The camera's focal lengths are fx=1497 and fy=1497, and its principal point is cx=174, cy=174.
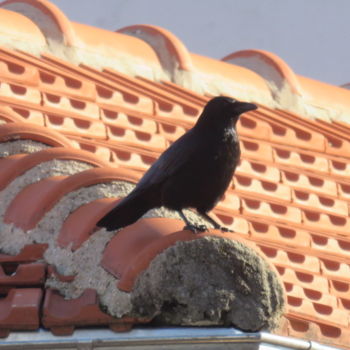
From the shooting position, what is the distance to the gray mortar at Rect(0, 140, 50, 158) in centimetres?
572

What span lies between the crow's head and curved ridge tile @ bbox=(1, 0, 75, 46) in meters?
2.28

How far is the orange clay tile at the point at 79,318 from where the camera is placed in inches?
169

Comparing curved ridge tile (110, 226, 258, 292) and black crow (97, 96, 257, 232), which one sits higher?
black crow (97, 96, 257, 232)

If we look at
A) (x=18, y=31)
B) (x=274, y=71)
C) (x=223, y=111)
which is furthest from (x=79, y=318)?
(x=274, y=71)

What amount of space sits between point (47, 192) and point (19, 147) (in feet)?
2.22

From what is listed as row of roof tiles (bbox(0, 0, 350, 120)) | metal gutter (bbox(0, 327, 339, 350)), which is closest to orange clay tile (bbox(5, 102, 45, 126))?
row of roof tiles (bbox(0, 0, 350, 120))

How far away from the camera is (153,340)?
4.21m

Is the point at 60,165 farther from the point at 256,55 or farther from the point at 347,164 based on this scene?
the point at 256,55

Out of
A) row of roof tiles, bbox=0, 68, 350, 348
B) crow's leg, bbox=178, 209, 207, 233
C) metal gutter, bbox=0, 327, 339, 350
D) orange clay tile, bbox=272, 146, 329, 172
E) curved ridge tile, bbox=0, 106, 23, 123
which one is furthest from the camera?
orange clay tile, bbox=272, 146, 329, 172

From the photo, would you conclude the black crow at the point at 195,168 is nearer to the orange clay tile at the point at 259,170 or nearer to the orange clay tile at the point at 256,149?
the orange clay tile at the point at 259,170

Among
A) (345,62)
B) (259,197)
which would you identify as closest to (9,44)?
(259,197)

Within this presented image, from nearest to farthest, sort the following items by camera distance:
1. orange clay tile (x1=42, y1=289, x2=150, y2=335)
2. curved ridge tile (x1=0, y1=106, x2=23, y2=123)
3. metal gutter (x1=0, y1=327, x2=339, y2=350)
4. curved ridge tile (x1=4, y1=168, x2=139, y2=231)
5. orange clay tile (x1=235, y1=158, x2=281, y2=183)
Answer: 1. metal gutter (x1=0, y1=327, x2=339, y2=350)
2. orange clay tile (x1=42, y1=289, x2=150, y2=335)
3. curved ridge tile (x1=4, y1=168, x2=139, y2=231)
4. curved ridge tile (x1=0, y1=106, x2=23, y2=123)
5. orange clay tile (x1=235, y1=158, x2=281, y2=183)

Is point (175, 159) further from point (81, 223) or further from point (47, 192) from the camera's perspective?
point (47, 192)

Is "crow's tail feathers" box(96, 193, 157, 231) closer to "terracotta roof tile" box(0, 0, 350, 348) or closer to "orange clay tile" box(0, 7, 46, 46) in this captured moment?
"terracotta roof tile" box(0, 0, 350, 348)
